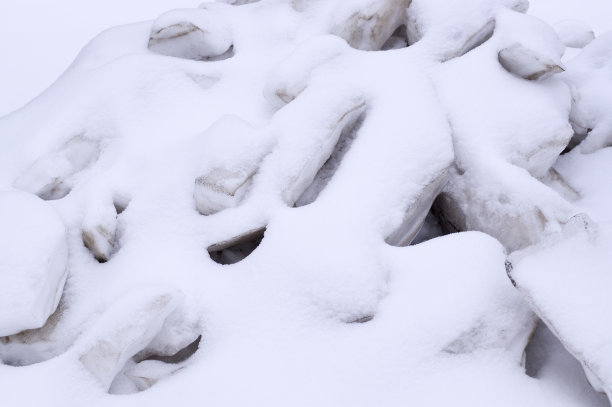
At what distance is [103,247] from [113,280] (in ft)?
0.62

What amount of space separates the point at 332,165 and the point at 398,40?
139 centimetres

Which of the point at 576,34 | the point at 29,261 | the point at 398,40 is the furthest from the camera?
the point at 576,34

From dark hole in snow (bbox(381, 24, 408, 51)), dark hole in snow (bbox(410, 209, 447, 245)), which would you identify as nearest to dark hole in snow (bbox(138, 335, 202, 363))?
dark hole in snow (bbox(410, 209, 447, 245))

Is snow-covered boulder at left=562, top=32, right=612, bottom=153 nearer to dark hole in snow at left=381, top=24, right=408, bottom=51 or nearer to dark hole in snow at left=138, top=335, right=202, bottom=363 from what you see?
dark hole in snow at left=381, top=24, right=408, bottom=51

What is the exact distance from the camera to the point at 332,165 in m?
3.09

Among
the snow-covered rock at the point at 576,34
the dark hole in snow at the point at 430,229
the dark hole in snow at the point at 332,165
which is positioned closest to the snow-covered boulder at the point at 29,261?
the dark hole in snow at the point at 332,165

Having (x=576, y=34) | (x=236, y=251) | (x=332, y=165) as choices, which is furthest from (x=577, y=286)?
(x=576, y=34)

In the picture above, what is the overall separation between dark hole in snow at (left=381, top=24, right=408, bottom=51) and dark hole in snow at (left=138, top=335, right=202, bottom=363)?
94.7 inches

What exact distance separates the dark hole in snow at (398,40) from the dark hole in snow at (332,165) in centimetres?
104

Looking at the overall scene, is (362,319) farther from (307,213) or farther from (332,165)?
(332,165)

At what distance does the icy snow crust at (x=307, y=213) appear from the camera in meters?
2.26

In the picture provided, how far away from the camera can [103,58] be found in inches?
158

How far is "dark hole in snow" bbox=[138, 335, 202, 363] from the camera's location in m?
2.51

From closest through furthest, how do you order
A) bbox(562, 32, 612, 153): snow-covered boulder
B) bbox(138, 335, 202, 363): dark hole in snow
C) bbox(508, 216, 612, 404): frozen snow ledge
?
bbox(508, 216, 612, 404): frozen snow ledge, bbox(138, 335, 202, 363): dark hole in snow, bbox(562, 32, 612, 153): snow-covered boulder
